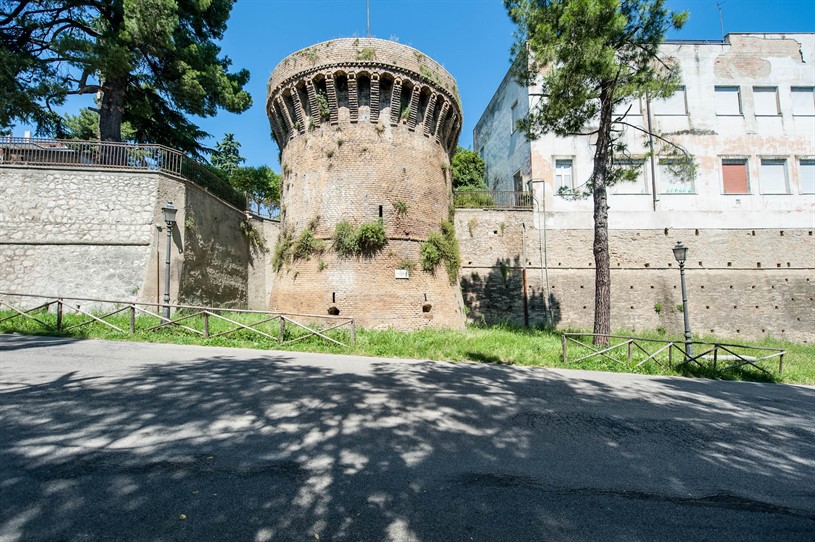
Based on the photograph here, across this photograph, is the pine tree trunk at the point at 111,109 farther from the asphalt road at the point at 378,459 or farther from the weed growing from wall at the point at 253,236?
the asphalt road at the point at 378,459

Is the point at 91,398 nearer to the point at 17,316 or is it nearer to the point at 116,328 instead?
the point at 116,328

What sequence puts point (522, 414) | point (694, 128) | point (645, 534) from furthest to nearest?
point (694, 128) → point (522, 414) → point (645, 534)

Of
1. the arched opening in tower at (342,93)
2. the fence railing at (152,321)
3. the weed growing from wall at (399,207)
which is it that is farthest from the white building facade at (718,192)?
Result: the fence railing at (152,321)

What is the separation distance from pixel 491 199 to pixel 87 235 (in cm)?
1582

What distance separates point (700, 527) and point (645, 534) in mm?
467

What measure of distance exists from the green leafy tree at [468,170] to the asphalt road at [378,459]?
18.9m

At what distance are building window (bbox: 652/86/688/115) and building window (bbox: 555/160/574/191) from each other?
201 inches

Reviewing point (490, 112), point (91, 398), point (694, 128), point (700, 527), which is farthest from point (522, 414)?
point (490, 112)

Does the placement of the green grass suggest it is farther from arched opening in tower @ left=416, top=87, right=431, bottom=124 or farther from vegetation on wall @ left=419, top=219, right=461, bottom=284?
arched opening in tower @ left=416, top=87, right=431, bottom=124

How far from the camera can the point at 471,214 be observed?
17578 millimetres

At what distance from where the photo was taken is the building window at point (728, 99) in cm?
1870

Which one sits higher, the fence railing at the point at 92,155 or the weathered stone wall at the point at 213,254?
the fence railing at the point at 92,155

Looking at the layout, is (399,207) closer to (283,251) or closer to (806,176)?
(283,251)

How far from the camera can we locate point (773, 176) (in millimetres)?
18359
